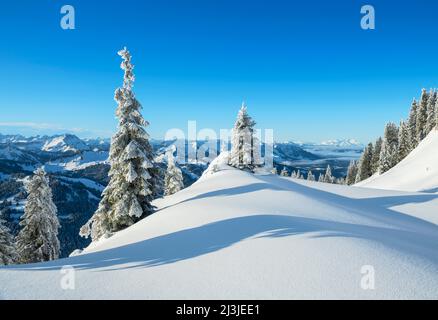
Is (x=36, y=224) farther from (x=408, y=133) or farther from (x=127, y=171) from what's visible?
(x=408, y=133)

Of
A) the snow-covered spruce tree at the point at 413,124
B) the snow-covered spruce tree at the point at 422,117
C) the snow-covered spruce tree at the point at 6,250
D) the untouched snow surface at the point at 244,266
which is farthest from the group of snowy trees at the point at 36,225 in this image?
the snow-covered spruce tree at the point at 422,117

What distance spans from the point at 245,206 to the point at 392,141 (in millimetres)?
72071

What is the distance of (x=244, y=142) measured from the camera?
40.7 meters

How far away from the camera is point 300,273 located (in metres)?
6.04

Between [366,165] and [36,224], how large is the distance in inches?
2986

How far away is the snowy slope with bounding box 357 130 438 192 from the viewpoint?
129 ft

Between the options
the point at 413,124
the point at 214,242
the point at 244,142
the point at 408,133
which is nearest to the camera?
the point at 214,242

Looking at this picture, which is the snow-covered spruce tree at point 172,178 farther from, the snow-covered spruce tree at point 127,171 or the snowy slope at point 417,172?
the snowy slope at point 417,172

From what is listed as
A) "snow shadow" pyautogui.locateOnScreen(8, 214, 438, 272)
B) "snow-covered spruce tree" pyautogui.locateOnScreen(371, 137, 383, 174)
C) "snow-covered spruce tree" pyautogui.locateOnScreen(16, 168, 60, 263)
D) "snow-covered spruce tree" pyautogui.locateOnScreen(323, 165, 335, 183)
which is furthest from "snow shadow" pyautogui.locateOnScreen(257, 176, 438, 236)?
"snow-covered spruce tree" pyautogui.locateOnScreen(323, 165, 335, 183)

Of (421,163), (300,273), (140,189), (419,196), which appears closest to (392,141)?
(421,163)

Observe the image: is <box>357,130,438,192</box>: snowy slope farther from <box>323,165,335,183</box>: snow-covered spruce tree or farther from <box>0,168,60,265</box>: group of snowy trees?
<box>0,168,60,265</box>: group of snowy trees

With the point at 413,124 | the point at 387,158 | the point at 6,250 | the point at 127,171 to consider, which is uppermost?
the point at 413,124

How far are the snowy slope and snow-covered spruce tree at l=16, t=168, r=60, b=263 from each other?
138ft

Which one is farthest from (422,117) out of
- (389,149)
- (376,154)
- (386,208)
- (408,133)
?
(386,208)
